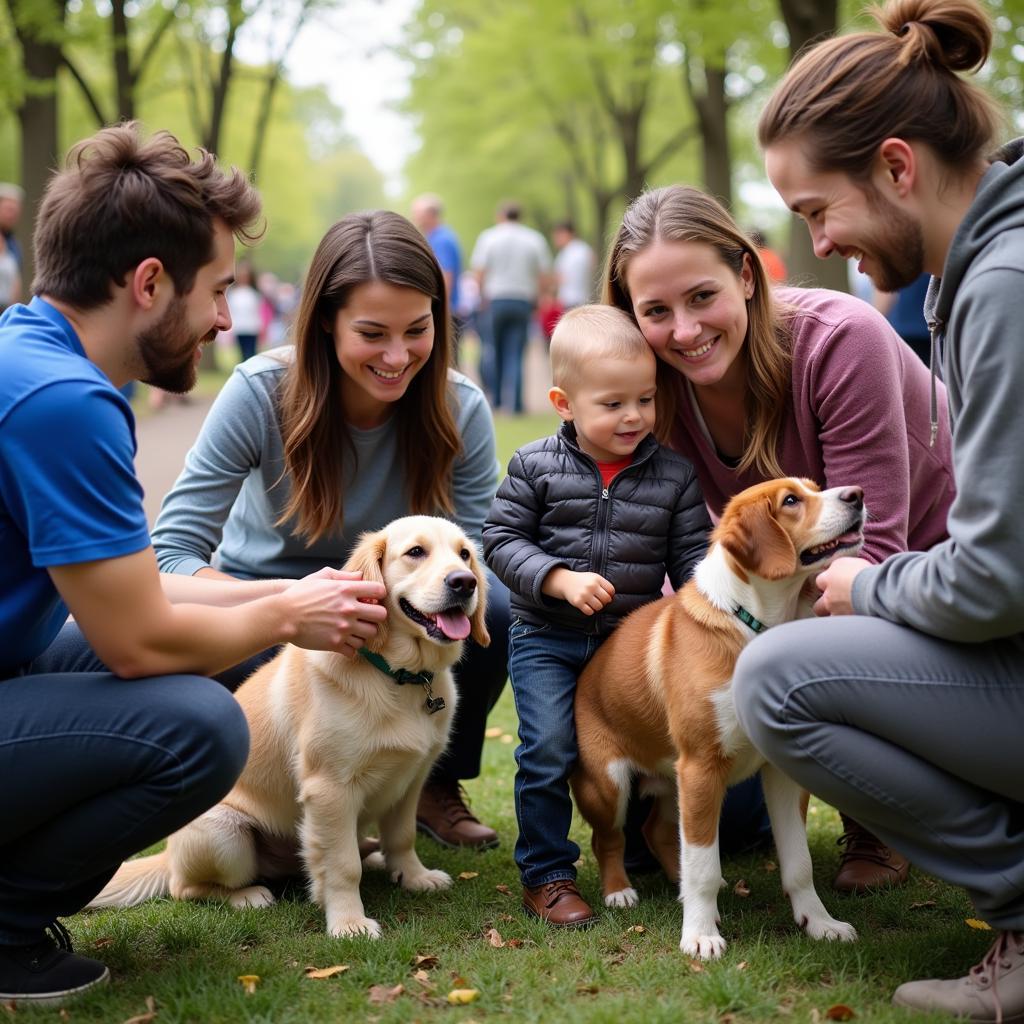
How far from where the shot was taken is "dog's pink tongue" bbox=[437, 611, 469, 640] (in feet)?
12.3

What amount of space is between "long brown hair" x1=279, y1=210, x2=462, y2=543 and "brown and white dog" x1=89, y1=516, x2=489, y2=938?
1.97 ft

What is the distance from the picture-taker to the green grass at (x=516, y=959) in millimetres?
3068

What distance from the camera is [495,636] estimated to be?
15.1ft

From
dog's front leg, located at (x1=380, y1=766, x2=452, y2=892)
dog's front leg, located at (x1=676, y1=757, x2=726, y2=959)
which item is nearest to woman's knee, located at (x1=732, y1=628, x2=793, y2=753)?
dog's front leg, located at (x1=676, y1=757, x2=726, y2=959)

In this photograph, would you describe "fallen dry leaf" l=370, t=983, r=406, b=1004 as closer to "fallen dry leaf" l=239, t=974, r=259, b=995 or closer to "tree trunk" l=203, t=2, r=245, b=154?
"fallen dry leaf" l=239, t=974, r=259, b=995

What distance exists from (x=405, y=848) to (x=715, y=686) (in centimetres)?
137

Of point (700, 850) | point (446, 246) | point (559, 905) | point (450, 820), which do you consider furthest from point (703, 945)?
point (446, 246)

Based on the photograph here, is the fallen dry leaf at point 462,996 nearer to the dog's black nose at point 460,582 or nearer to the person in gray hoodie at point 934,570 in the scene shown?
the person in gray hoodie at point 934,570

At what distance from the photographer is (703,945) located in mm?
3418

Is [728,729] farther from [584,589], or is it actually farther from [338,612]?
[338,612]

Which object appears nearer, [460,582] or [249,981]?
[249,981]

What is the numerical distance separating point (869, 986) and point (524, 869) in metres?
1.17

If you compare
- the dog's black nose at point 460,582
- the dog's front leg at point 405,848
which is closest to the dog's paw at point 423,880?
the dog's front leg at point 405,848

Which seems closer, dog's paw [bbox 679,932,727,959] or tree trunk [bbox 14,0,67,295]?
dog's paw [bbox 679,932,727,959]
